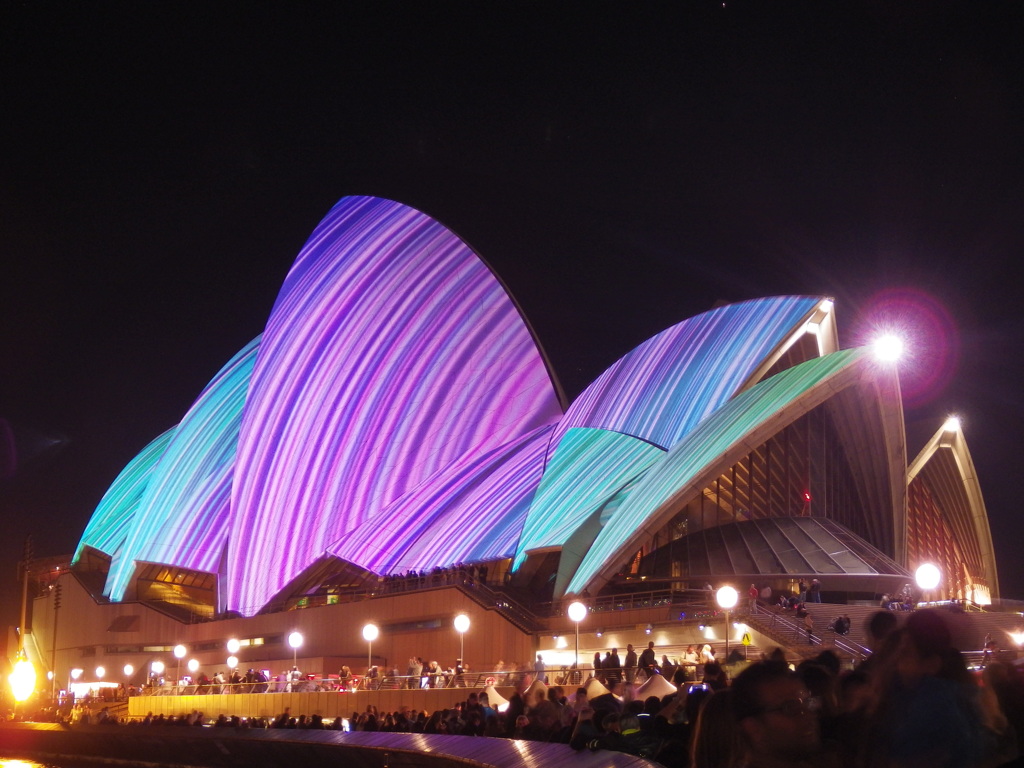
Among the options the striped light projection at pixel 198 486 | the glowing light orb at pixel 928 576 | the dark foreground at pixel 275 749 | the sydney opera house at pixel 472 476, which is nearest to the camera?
the dark foreground at pixel 275 749

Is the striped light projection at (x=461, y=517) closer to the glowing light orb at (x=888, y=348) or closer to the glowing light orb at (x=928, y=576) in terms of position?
the glowing light orb at (x=888, y=348)

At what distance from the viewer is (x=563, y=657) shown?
2483 cm

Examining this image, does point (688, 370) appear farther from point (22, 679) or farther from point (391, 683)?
point (22, 679)

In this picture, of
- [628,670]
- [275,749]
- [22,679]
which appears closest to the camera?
[275,749]

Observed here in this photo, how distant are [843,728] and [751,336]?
23.4 meters

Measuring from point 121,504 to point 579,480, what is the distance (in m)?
24.0

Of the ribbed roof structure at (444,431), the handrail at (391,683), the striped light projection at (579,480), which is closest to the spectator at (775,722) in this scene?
the handrail at (391,683)

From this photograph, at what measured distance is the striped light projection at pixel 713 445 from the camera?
24.0m

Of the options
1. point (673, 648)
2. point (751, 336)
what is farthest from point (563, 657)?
point (751, 336)

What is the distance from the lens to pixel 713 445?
2433 cm

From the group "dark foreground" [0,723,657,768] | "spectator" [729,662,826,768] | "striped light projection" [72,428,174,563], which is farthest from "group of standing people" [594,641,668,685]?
"striped light projection" [72,428,174,563]

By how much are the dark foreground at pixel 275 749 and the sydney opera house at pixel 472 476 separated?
9168 mm

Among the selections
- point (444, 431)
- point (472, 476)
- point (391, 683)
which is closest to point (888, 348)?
point (472, 476)

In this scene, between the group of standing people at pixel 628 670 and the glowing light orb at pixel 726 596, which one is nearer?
the group of standing people at pixel 628 670
